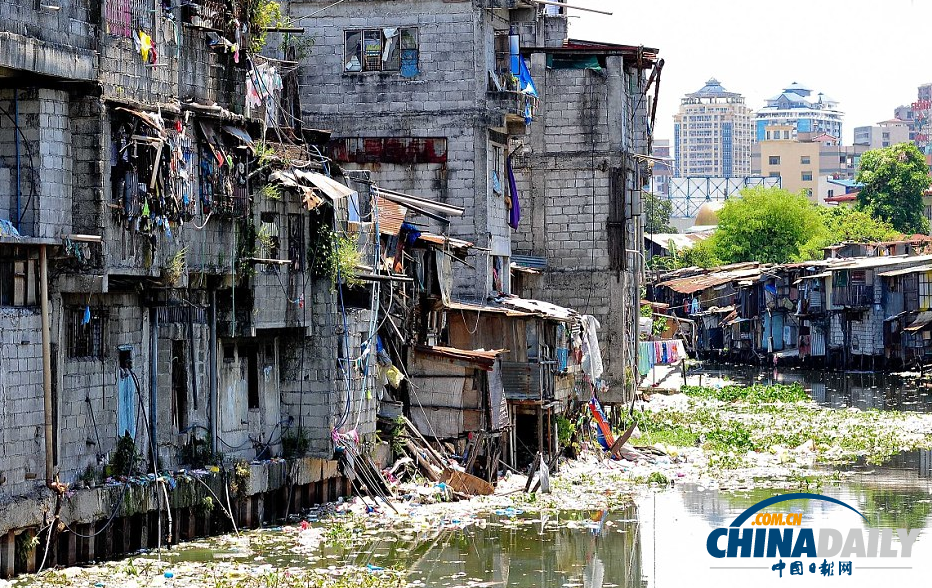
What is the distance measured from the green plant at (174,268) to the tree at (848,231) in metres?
70.8

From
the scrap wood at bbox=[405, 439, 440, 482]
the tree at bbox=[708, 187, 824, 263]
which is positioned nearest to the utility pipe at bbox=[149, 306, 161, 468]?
the scrap wood at bbox=[405, 439, 440, 482]

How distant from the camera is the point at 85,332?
1922cm

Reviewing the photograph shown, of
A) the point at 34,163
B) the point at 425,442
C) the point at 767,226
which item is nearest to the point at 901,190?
the point at 767,226

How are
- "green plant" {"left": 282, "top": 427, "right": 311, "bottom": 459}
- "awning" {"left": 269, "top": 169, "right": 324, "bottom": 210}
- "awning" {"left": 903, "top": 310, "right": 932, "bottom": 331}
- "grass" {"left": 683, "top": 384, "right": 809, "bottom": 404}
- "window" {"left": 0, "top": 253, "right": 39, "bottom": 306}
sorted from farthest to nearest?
"awning" {"left": 903, "top": 310, "right": 932, "bottom": 331} < "grass" {"left": 683, "top": 384, "right": 809, "bottom": 404} < "green plant" {"left": 282, "top": 427, "right": 311, "bottom": 459} < "awning" {"left": 269, "top": 169, "right": 324, "bottom": 210} < "window" {"left": 0, "top": 253, "right": 39, "bottom": 306}

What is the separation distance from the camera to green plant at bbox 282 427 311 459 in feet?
75.7

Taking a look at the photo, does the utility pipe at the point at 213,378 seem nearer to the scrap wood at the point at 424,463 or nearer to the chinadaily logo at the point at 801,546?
the scrap wood at the point at 424,463

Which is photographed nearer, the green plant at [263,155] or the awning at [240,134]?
the awning at [240,134]

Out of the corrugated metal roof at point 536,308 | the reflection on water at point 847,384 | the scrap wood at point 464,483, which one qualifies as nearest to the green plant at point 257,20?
the scrap wood at point 464,483

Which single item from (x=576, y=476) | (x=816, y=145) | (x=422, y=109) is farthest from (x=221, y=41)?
(x=816, y=145)

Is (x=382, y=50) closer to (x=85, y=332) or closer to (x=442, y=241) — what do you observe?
(x=442, y=241)

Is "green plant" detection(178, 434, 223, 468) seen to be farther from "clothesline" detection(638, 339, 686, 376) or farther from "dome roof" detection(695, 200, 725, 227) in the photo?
"dome roof" detection(695, 200, 725, 227)

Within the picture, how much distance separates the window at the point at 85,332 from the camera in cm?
1897

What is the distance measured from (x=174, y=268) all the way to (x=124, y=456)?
2.56 m

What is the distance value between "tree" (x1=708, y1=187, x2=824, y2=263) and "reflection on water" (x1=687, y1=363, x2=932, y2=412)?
1567 cm
